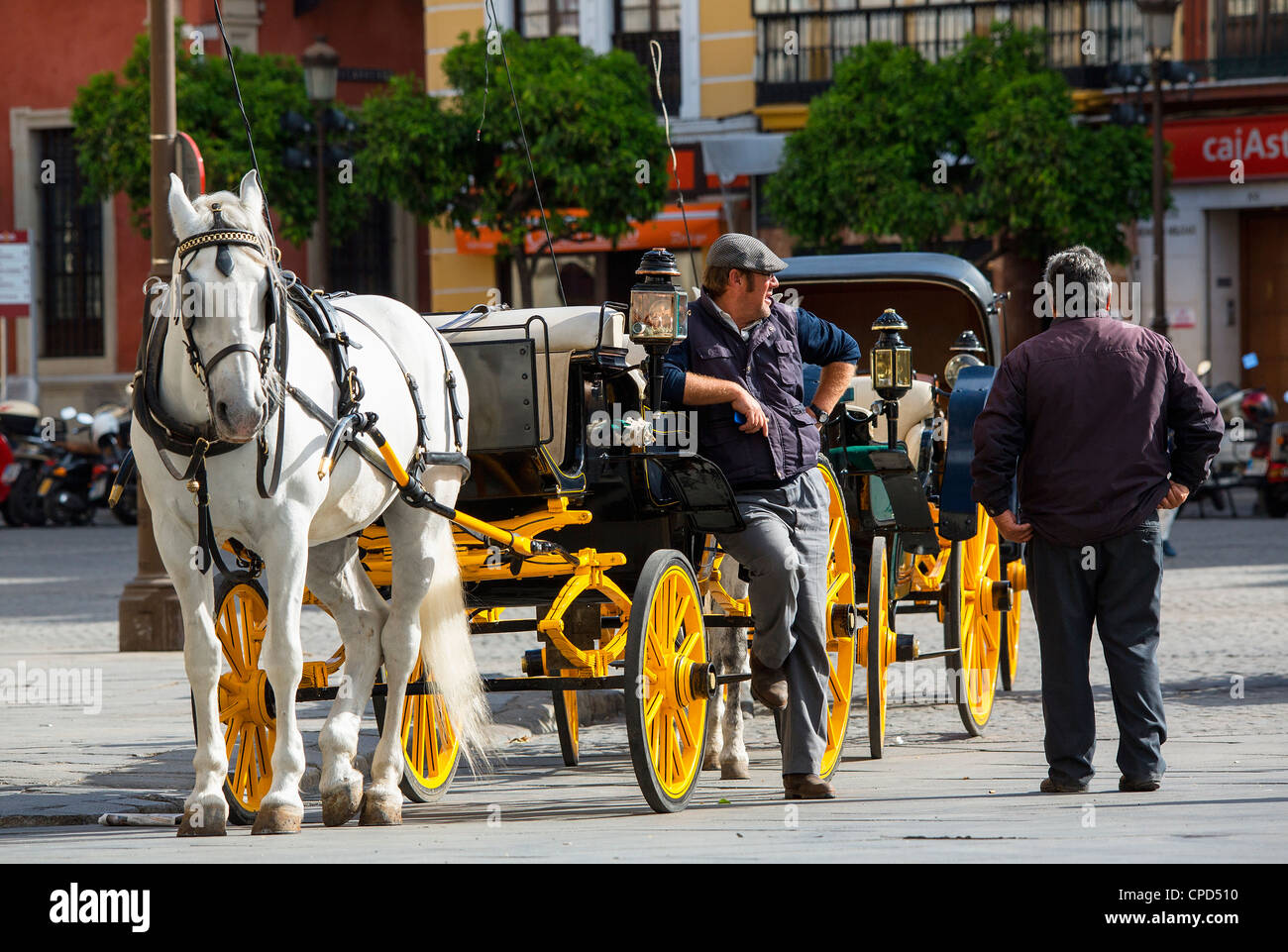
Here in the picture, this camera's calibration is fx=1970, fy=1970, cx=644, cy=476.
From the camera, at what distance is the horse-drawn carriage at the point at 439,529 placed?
5848 millimetres

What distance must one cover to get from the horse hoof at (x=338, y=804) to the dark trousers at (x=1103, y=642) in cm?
226

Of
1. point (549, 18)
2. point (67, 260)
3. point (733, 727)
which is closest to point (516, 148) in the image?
point (549, 18)

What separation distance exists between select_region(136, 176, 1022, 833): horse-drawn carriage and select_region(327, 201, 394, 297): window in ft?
79.3

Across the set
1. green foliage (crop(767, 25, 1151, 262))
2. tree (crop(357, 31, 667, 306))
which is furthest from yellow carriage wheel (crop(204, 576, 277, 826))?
green foliage (crop(767, 25, 1151, 262))

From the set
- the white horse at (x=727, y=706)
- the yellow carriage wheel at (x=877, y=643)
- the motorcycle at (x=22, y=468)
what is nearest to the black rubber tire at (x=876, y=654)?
A: the yellow carriage wheel at (x=877, y=643)

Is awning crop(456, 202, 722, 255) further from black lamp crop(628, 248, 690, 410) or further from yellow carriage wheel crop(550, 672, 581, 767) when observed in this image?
black lamp crop(628, 248, 690, 410)

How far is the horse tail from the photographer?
264 inches

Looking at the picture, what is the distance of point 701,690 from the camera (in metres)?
6.59

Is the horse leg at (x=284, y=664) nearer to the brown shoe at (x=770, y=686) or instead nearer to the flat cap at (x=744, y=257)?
the brown shoe at (x=770, y=686)

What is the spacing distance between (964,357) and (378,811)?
3808 mm

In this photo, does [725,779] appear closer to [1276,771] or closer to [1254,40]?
[1276,771]

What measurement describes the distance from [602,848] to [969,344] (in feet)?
14.5

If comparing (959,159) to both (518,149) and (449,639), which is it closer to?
(518,149)
